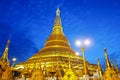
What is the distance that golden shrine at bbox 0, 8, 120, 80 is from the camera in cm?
1942

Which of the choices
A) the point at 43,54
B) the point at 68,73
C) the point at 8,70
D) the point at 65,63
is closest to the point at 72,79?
the point at 68,73

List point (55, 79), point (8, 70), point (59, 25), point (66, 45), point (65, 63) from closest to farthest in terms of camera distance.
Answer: point (8, 70)
point (55, 79)
point (65, 63)
point (66, 45)
point (59, 25)

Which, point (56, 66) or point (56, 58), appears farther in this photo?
point (56, 58)

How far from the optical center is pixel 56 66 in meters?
29.0

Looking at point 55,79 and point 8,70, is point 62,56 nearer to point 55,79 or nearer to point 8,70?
point 55,79

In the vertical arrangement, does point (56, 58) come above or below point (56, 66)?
above

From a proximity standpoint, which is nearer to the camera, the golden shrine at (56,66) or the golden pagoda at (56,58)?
the golden shrine at (56,66)

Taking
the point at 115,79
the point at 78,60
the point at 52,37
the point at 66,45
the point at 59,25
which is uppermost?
the point at 59,25

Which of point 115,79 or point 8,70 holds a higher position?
point 8,70

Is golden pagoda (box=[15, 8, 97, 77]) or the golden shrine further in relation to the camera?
golden pagoda (box=[15, 8, 97, 77])

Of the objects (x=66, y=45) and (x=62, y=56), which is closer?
(x=62, y=56)

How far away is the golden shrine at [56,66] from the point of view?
1942 cm

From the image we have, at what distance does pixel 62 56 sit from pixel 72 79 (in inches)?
741

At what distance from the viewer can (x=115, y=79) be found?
60.8 feet
